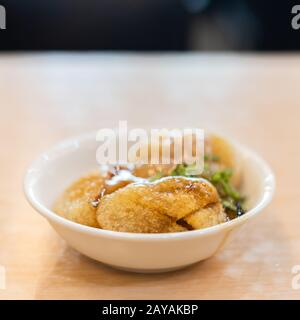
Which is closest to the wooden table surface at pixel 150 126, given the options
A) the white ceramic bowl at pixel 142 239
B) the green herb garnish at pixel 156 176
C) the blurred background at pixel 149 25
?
the white ceramic bowl at pixel 142 239

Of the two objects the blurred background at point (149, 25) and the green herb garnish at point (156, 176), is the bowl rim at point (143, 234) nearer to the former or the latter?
the green herb garnish at point (156, 176)

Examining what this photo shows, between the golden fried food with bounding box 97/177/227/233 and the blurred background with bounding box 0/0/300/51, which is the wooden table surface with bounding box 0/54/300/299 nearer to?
the golden fried food with bounding box 97/177/227/233

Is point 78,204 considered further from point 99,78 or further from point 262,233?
point 99,78

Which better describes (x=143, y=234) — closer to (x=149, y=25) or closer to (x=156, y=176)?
(x=156, y=176)

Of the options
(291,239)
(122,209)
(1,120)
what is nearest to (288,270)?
(291,239)

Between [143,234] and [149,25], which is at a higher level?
[149,25]

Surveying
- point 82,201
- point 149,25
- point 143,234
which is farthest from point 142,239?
point 149,25
